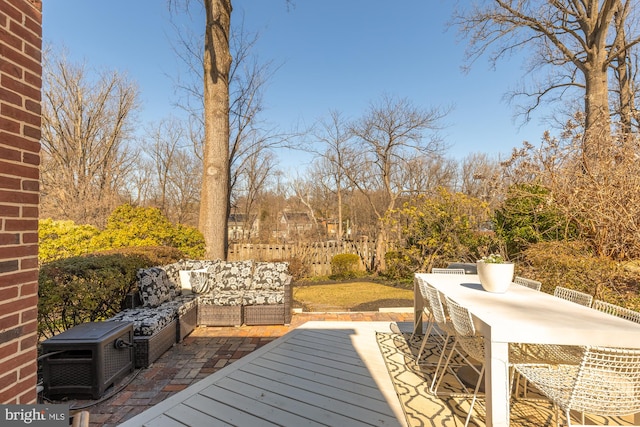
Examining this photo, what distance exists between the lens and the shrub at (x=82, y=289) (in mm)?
3014

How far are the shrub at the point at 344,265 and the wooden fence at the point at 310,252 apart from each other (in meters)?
0.49

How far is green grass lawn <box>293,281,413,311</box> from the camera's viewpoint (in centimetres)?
587

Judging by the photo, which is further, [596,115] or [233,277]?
[596,115]

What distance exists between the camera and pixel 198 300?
14.9ft

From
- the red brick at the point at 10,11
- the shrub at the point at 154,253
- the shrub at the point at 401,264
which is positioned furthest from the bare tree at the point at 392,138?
the red brick at the point at 10,11

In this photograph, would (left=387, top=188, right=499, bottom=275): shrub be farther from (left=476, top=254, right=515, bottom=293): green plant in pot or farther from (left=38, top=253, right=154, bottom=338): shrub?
(left=38, top=253, right=154, bottom=338): shrub

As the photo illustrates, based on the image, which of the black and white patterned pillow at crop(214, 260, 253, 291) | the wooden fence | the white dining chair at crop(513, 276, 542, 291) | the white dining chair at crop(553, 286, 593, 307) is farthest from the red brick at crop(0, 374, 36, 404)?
the wooden fence

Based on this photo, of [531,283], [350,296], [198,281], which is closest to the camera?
[531,283]

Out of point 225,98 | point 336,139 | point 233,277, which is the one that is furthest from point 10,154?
point 336,139

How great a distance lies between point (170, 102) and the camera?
9.48 m

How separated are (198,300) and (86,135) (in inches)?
528

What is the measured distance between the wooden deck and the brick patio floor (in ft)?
0.89

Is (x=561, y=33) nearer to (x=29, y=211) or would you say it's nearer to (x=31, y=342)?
(x=29, y=211)

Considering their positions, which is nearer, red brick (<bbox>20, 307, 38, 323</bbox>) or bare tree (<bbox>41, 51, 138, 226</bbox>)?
red brick (<bbox>20, 307, 38, 323</bbox>)
